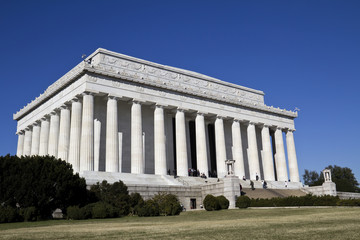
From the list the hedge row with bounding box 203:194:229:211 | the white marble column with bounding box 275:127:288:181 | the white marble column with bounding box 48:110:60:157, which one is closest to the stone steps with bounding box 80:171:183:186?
the white marble column with bounding box 48:110:60:157

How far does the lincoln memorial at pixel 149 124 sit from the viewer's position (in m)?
50.9

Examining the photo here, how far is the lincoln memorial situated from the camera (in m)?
50.9

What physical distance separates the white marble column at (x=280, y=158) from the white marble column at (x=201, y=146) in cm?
1829

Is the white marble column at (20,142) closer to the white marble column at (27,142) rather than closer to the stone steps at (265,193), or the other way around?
the white marble column at (27,142)

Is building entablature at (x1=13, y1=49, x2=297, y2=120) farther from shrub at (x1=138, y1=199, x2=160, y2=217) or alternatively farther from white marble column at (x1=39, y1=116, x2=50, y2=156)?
shrub at (x1=138, y1=199, x2=160, y2=217)

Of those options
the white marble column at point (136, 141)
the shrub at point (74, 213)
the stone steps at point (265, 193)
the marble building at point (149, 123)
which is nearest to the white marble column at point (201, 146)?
the marble building at point (149, 123)

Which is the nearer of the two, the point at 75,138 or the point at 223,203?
the point at 223,203

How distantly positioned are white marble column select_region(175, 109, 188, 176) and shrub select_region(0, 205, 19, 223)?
95.6 feet

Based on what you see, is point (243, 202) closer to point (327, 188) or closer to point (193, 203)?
point (193, 203)

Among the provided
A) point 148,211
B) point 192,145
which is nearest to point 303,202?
point 148,211

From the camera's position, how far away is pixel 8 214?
29.3 m

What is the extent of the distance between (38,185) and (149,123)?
30.1 m

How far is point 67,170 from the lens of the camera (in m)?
34.2

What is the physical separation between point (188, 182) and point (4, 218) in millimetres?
27137
